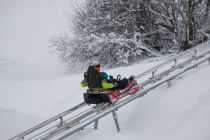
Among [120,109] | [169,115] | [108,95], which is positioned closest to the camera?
[169,115]

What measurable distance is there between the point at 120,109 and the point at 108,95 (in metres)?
1.25

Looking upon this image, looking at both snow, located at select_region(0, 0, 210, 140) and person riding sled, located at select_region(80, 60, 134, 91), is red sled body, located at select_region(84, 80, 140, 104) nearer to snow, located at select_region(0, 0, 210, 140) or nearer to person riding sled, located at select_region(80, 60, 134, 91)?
person riding sled, located at select_region(80, 60, 134, 91)

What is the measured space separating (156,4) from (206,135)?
11.3 metres

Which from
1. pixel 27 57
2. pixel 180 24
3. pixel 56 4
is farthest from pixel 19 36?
pixel 180 24

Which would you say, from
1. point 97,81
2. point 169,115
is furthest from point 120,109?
point 169,115

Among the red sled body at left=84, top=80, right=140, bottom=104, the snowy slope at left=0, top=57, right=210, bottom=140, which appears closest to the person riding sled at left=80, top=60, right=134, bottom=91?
the red sled body at left=84, top=80, right=140, bottom=104

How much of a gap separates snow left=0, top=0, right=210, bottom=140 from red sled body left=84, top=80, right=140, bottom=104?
1.65ft

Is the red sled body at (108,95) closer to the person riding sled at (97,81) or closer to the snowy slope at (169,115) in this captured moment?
the person riding sled at (97,81)

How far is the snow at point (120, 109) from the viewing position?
528 centimetres

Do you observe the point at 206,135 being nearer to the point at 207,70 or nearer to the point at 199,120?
the point at 199,120

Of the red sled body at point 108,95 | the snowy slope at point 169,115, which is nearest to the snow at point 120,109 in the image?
the snowy slope at point 169,115

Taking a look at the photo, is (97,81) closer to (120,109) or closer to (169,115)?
(120,109)

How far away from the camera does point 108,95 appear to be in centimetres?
611

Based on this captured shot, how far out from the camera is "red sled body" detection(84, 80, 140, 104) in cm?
614
